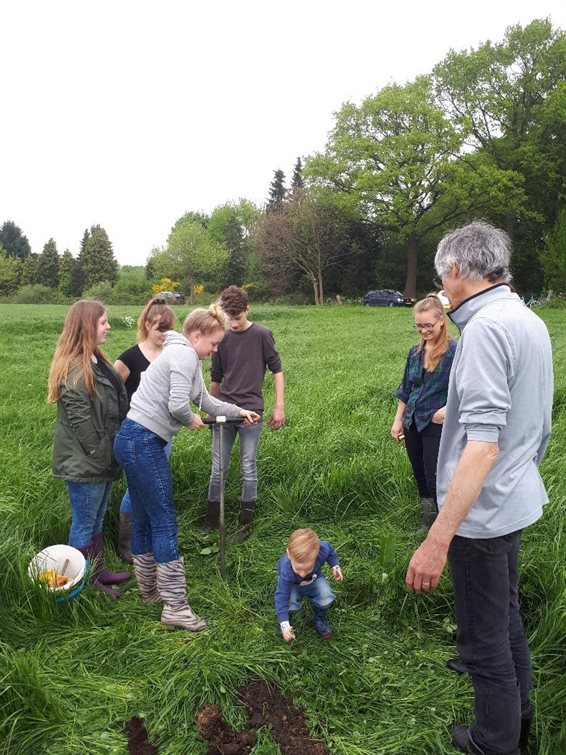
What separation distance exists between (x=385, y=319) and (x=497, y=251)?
74.9ft

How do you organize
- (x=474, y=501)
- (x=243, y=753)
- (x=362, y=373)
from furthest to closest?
(x=362, y=373), (x=243, y=753), (x=474, y=501)

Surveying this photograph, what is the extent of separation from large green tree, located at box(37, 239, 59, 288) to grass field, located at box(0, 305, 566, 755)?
63.4 m

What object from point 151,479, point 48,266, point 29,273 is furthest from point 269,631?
point 29,273

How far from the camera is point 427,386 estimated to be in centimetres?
405

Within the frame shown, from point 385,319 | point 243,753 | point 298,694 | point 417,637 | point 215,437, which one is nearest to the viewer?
point 243,753

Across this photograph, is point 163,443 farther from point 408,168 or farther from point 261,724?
point 408,168

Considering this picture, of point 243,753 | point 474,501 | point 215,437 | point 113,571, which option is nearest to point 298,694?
point 243,753

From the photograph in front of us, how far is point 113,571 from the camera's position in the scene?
161 inches

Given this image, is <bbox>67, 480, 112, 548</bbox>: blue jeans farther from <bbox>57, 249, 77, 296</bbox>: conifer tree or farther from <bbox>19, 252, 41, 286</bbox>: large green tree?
<bbox>19, 252, 41, 286</bbox>: large green tree

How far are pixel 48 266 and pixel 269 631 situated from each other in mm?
66711

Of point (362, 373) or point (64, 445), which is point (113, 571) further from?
point (362, 373)

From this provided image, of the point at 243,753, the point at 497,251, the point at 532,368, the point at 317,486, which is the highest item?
the point at 497,251

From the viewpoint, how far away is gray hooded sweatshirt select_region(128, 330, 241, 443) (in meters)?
3.30

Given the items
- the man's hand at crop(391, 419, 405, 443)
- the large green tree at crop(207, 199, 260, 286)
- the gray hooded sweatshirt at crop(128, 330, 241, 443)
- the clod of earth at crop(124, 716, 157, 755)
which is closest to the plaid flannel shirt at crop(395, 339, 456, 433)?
the man's hand at crop(391, 419, 405, 443)
